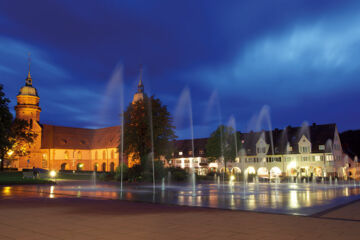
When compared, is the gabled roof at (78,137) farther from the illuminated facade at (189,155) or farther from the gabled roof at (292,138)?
the gabled roof at (292,138)

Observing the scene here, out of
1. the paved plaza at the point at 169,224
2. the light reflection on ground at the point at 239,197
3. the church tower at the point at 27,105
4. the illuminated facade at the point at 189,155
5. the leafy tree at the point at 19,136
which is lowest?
the light reflection on ground at the point at 239,197

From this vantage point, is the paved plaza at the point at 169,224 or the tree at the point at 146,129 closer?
the paved plaza at the point at 169,224

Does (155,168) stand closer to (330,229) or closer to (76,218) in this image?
(76,218)

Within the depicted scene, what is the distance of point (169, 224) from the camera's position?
409 inches

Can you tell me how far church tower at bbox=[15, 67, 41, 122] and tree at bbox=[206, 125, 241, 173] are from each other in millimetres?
50432

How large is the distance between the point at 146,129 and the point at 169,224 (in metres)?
38.0

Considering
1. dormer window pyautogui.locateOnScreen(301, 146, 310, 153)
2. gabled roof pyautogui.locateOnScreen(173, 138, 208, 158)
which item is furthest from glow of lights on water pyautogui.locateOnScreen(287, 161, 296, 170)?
gabled roof pyautogui.locateOnScreen(173, 138, 208, 158)

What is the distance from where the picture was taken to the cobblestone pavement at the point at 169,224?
8719 millimetres

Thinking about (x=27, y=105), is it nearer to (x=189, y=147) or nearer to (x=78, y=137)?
(x=78, y=137)

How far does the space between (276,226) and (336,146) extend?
7285 centimetres

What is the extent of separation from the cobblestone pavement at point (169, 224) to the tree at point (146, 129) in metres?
33.5

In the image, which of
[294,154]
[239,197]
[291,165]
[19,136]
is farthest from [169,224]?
[294,154]

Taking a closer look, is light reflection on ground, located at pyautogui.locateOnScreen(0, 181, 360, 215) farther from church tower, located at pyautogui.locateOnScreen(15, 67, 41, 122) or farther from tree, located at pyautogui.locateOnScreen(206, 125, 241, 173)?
church tower, located at pyautogui.locateOnScreen(15, 67, 41, 122)

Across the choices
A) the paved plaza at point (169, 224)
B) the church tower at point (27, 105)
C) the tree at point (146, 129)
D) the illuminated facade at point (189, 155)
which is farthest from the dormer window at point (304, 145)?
the church tower at point (27, 105)
